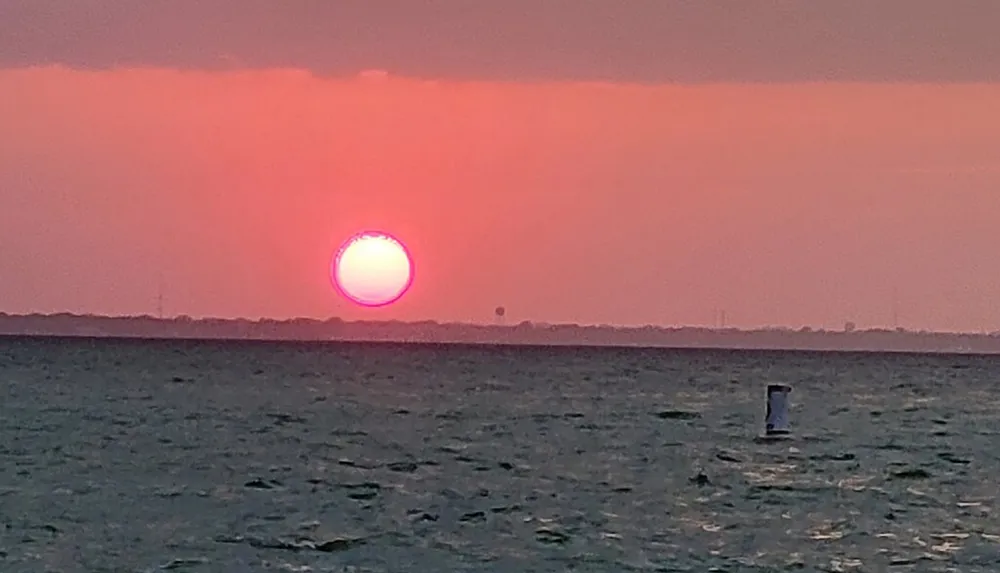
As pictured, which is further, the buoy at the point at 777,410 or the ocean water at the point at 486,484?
the buoy at the point at 777,410

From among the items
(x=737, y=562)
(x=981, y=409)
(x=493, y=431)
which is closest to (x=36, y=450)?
(x=493, y=431)

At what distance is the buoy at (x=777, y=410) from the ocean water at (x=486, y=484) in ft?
3.98

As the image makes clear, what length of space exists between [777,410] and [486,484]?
23.2 meters

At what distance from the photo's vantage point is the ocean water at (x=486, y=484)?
128ft

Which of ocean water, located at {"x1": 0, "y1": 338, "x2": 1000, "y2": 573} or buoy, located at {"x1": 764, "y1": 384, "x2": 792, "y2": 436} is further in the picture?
buoy, located at {"x1": 764, "y1": 384, "x2": 792, "y2": 436}

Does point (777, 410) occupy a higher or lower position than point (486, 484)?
higher

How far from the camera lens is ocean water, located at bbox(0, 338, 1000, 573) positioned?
39.0 m

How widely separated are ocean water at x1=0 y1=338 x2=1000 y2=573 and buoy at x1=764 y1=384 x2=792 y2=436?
1.21 meters

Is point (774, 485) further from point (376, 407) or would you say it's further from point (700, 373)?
point (700, 373)

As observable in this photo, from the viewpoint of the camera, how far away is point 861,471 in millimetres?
59750

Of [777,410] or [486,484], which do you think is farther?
[777,410]

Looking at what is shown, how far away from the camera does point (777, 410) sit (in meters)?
72.4

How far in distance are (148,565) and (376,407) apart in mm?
62228

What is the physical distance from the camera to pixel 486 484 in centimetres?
5266
